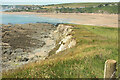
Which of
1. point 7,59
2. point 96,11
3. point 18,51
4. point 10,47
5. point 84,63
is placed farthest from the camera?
point 96,11

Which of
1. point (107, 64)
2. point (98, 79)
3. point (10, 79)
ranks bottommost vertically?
point (98, 79)

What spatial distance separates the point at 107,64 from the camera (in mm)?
6375

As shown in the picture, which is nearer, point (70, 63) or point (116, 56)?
point (70, 63)

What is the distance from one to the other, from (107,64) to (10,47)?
39118 millimetres

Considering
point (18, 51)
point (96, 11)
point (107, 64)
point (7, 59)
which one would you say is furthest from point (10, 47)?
point (96, 11)

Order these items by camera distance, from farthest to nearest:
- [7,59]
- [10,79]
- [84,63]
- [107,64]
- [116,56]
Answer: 1. [7,59]
2. [116,56]
3. [84,63]
4. [10,79]
5. [107,64]

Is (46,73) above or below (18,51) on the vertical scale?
above

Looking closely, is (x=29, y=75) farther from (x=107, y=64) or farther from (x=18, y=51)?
(x=18, y=51)

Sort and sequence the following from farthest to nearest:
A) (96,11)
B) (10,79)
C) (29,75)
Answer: (96,11) < (29,75) < (10,79)

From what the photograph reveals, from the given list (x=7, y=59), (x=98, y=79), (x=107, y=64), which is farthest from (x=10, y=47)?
(x=107, y=64)

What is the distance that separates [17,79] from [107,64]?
5.76 metres

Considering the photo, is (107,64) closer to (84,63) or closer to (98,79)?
(98,79)

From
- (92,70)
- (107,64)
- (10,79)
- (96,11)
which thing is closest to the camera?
(107,64)

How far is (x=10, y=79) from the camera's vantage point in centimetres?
962
